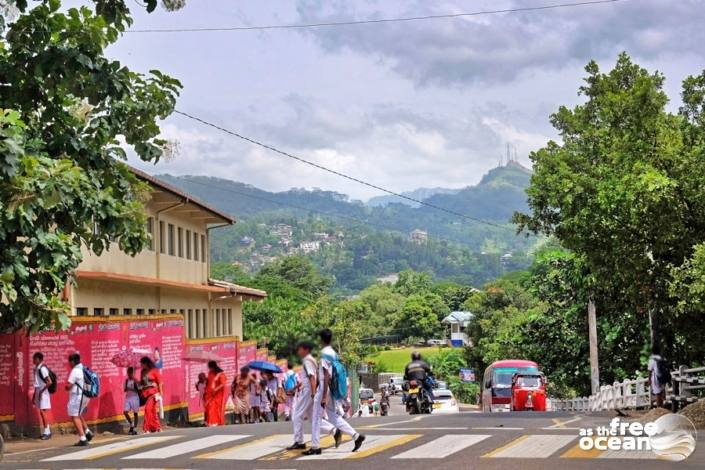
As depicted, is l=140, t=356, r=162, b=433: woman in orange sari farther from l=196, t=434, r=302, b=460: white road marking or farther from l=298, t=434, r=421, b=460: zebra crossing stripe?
l=298, t=434, r=421, b=460: zebra crossing stripe

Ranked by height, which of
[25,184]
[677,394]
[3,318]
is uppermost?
[25,184]

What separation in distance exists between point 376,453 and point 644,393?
64.3 feet

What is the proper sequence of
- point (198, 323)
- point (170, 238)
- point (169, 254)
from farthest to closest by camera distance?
point (198, 323), point (170, 238), point (169, 254)

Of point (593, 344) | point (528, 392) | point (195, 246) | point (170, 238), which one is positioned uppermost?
point (195, 246)

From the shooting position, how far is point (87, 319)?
23828 mm

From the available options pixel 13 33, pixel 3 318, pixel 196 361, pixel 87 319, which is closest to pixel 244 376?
pixel 196 361

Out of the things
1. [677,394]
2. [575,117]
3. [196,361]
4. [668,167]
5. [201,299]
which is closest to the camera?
[668,167]

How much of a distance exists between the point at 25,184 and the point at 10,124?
0.86 metres

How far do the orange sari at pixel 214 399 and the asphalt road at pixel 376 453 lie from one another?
750cm

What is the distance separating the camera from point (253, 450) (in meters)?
16.1

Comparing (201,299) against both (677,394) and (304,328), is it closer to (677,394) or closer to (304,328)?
(677,394)

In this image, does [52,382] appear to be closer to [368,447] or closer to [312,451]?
[368,447]

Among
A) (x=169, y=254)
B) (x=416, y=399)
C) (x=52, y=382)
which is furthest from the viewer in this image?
(x=169, y=254)

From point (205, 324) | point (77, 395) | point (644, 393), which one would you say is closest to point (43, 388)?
point (77, 395)
